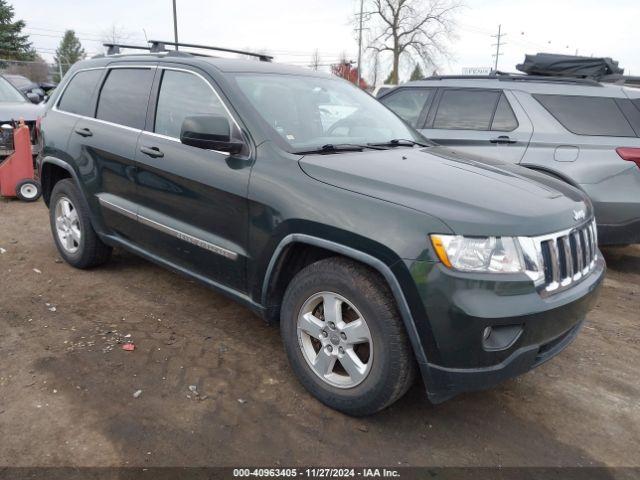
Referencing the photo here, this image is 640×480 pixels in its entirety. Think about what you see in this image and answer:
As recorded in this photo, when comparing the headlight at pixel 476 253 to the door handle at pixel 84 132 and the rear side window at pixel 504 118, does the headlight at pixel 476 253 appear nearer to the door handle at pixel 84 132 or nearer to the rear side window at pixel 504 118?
the door handle at pixel 84 132

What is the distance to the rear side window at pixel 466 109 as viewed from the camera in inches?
226

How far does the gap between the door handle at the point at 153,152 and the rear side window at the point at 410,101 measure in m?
3.44

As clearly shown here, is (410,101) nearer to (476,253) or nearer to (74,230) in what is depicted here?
(74,230)

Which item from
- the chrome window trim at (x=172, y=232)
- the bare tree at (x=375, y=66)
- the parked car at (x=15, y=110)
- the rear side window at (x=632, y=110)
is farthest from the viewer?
the bare tree at (x=375, y=66)

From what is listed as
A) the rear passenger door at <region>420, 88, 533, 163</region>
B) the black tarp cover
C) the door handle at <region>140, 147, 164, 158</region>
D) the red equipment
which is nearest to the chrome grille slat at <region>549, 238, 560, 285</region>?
the door handle at <region>140, 147, 164, 158</region>

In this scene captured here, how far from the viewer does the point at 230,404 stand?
2904mm

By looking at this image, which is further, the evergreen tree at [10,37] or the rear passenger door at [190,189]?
the evergreen tree at [10,37]

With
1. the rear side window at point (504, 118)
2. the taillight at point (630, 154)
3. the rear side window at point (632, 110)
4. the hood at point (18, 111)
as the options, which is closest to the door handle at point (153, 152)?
the rear side window at point (504, 118)

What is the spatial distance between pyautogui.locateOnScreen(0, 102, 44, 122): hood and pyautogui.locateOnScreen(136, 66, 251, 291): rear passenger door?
565cm

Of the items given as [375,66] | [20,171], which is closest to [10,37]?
[375,66]

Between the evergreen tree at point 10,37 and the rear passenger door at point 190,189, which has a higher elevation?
the evergreen tree at point 10,37

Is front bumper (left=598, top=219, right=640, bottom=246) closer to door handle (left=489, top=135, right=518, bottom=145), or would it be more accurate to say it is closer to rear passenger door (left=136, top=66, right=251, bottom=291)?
door handle (left=489, top=135, right=518, bottom=145)

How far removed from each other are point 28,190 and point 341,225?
6525 millimetres

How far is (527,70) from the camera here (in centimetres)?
793
